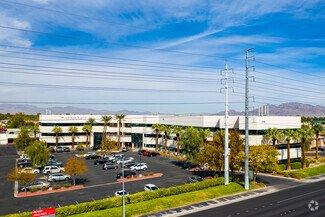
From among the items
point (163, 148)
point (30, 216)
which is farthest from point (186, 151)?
point (30, 216)

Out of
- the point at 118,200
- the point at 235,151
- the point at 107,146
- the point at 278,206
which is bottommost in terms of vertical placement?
the point at 278,206

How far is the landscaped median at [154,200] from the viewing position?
51750 mm

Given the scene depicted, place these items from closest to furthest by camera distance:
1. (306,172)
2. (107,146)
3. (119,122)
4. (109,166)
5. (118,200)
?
1. (118,200)
2. (306,172)
3. (109,166)
4. (107,146)
5. (119,122)

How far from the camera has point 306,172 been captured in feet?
274

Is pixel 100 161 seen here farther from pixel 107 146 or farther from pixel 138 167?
pixel 107 146

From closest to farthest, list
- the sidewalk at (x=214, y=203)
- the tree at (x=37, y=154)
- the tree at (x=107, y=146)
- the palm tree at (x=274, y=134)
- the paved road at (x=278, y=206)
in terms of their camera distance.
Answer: the paved road at (x=278, y=206)
the sidewalk at (x=214, y=203)
the tree at (x=37, y=154)
the palm tree at (x=274, y=134)
the tree at (x=107, y=146)

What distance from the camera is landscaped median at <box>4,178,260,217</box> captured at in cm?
5175

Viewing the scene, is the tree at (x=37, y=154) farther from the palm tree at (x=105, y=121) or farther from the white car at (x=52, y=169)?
the palm tree at (x=105, y=121)

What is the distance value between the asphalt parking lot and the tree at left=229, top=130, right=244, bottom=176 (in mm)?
9996

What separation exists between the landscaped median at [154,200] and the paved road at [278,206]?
5.37 metres

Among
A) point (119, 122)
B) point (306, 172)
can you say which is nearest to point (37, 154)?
point (306, 172)

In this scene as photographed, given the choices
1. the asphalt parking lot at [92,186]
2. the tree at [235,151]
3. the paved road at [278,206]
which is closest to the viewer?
the paved road at [278,206]

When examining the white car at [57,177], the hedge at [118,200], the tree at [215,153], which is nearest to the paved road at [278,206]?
the hedge at [118,200]

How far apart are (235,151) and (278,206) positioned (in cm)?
2133
